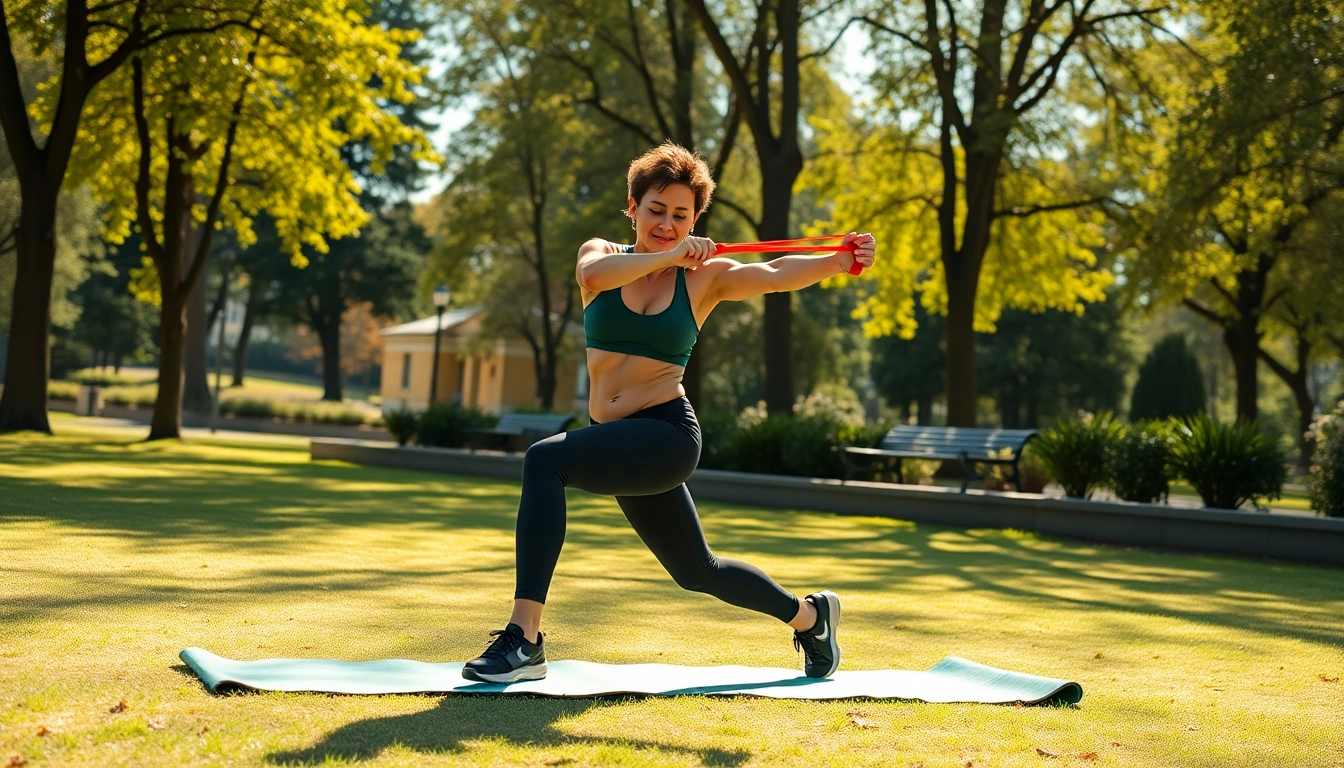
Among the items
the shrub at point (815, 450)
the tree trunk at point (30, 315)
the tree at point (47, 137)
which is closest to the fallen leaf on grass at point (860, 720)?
the shrub at point (815, 450)

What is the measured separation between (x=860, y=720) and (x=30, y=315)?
1884 cm

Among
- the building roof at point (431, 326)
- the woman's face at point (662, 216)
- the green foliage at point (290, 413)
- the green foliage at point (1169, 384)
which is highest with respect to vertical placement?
the building roof at point (431, 326)

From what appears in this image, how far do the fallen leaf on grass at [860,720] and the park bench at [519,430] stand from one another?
16821mm

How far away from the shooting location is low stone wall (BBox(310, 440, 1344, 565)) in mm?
11844

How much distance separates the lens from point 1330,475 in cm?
1266

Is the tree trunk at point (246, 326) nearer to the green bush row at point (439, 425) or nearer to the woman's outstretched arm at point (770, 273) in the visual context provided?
the green bush row at point (439, 425)

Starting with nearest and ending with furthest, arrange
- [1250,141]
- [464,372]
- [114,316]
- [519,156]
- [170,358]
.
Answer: [1250,141] → [170,358] → [519,156] → [464,372] → [114,316]

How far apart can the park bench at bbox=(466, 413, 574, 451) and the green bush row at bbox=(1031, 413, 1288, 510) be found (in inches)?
349

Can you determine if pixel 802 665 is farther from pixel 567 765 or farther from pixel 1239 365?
pixel 1239 365

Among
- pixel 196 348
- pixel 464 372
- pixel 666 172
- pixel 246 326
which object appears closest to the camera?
pixel 666 172

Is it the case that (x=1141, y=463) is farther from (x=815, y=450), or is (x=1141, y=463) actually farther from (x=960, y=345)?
(x=960, y=345)

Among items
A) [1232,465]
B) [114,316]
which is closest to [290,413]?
[114,316]

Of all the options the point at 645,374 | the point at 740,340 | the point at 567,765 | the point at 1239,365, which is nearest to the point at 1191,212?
the point at 1239,365

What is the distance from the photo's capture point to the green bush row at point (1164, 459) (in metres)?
13.1
